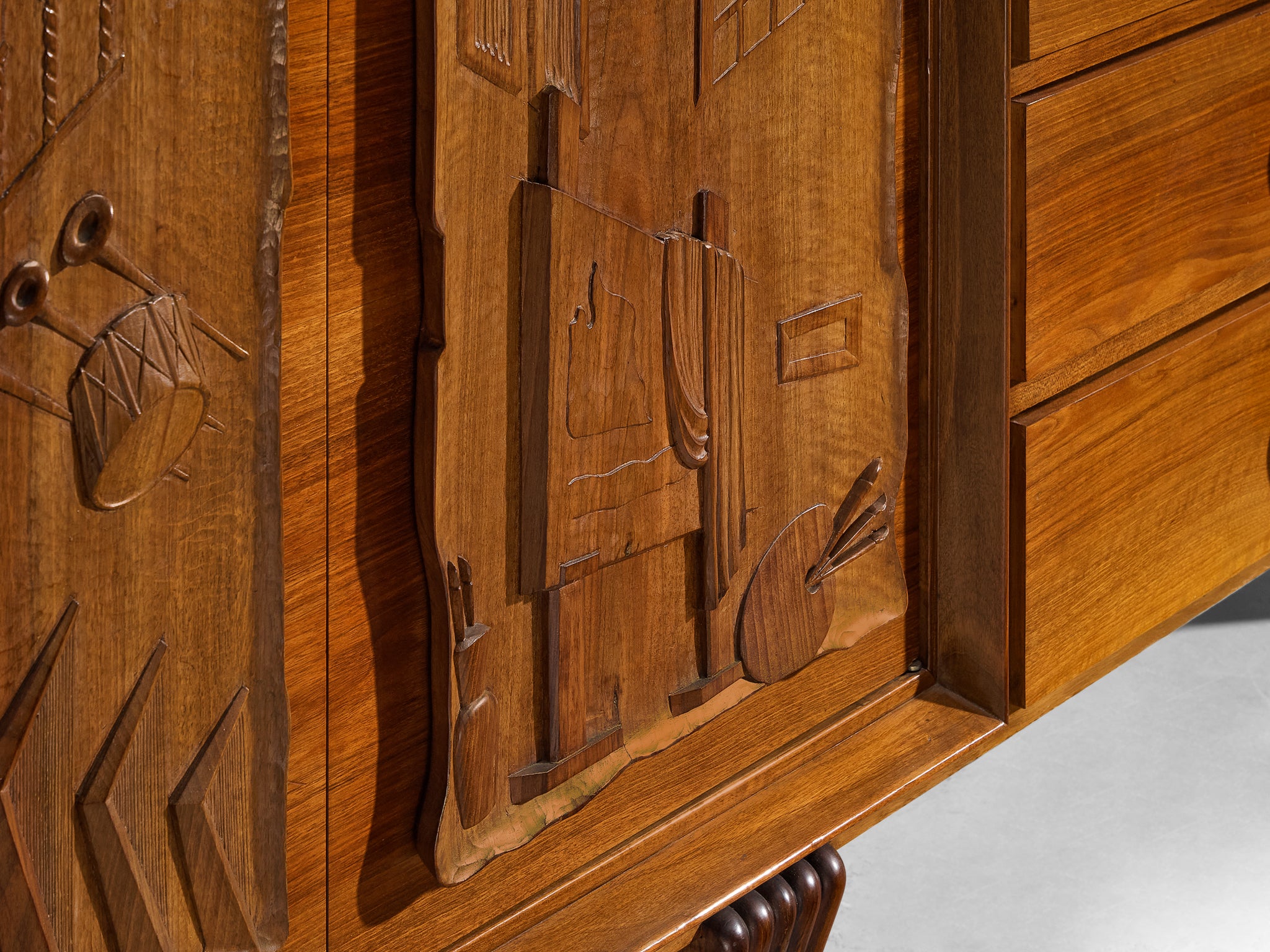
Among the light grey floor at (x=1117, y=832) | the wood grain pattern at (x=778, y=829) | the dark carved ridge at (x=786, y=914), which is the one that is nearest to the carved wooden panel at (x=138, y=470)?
the wood grain pattern at (x=778, y=829)

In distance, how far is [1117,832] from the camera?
1660 millimetres

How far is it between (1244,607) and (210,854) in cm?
206

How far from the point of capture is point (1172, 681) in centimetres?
200

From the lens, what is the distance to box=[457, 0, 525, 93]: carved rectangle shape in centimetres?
57

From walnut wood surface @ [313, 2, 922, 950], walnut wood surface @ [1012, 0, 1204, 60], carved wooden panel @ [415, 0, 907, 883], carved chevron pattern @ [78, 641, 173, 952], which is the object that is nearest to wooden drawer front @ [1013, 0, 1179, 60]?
walnut wood surface @ [1012, 0, 1204, 60]

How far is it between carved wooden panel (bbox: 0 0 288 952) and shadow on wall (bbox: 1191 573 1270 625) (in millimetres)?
1938

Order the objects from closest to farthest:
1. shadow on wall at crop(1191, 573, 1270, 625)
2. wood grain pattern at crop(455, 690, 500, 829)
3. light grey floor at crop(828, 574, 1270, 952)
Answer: wood grain pattern at crop(455, 690, 500, 829) → light grey floor at crop(828, 574, 1270, 952) → shadow on wall at crop(1191, 573, 1270, 625)

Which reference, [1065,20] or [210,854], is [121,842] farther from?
[1065,20]

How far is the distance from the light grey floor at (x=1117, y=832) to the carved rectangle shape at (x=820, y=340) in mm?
920

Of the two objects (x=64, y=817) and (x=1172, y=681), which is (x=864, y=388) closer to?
(x=64, y=817)

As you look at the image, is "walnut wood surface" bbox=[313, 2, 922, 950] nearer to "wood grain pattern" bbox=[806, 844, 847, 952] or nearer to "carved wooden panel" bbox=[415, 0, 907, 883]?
"carved wooden panel" bbox=[415, 0, 907, 883]

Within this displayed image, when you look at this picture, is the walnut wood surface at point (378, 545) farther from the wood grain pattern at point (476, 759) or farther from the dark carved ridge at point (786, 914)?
the dark carved ridge at point (786, 914)

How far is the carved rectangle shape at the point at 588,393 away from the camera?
0.63 meters

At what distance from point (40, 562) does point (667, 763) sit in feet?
1.43
